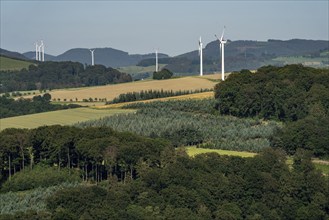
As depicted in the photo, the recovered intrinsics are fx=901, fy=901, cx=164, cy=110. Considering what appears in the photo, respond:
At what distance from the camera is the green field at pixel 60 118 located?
13738 centimetres

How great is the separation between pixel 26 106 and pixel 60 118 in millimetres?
33437

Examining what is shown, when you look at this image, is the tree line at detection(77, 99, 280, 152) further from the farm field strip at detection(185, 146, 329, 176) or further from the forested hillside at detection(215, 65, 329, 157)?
the forested hillside at detection(215, 65, 329, 157)

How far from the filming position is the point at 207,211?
250 ft

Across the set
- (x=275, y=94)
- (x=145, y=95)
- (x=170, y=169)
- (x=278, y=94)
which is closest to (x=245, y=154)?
(x=170, y=169)

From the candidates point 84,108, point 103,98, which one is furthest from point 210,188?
point 103,98

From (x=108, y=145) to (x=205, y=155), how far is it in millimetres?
10070

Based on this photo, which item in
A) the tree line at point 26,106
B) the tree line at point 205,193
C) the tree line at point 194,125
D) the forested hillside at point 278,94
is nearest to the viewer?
the tree line at point 205,193

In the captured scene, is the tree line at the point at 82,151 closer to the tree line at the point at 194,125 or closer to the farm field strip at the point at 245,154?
the farm field strip at the point at 245,154

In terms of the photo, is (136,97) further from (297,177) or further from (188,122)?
(297,177)

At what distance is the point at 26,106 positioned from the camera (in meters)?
175

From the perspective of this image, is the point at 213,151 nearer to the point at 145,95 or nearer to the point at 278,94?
the point at 278,94

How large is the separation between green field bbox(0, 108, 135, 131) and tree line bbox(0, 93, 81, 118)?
14.8 metres

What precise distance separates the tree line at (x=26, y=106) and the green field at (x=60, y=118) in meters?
14.8

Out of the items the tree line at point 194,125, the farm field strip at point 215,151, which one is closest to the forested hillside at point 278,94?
the tree line at point 194,125
